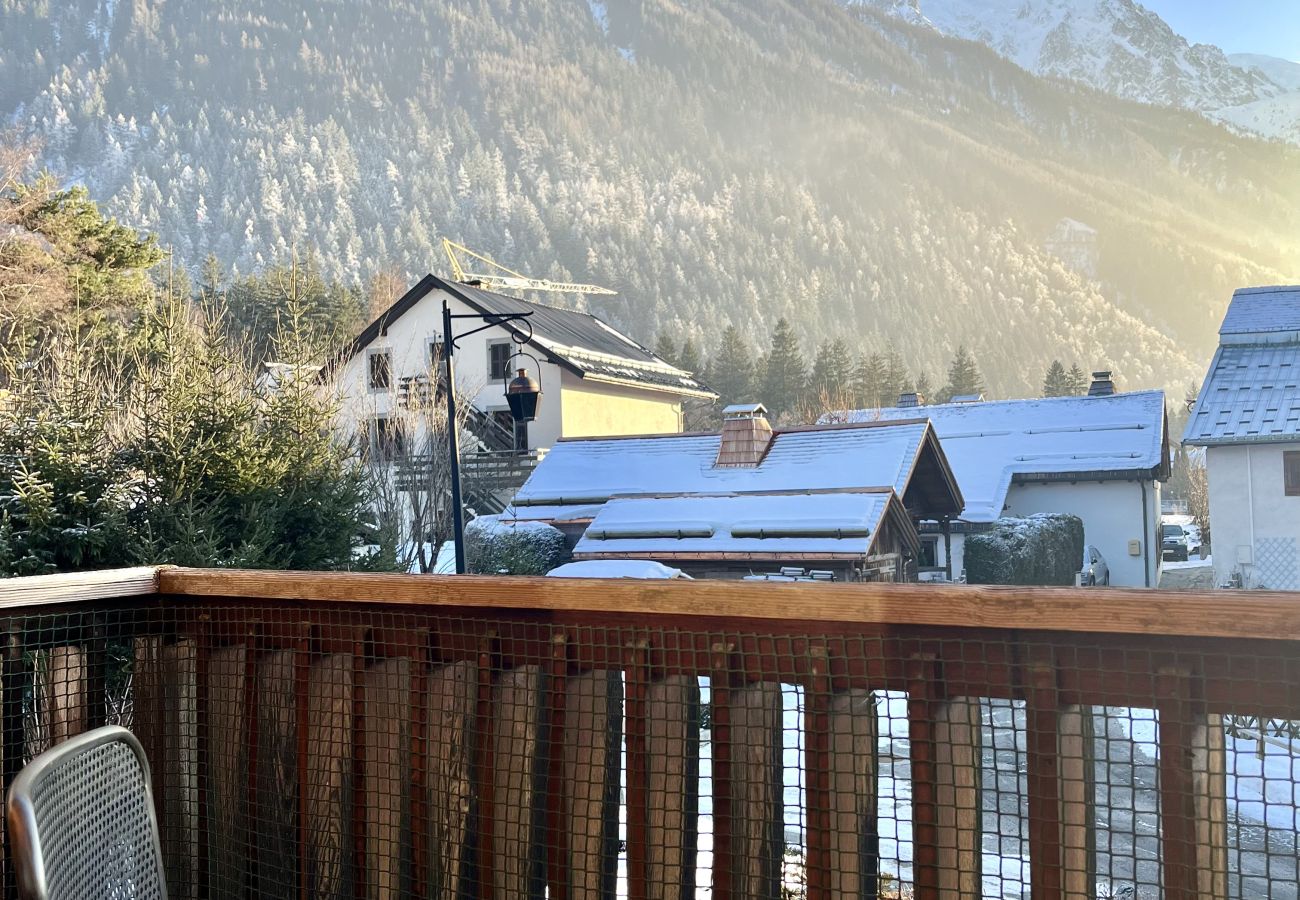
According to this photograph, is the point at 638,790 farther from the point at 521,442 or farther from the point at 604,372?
the point at 604,372

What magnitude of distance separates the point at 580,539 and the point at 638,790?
18551mm

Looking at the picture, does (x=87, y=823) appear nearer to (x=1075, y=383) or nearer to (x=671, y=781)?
(x=671, y=781)

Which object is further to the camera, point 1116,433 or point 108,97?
point 108,97

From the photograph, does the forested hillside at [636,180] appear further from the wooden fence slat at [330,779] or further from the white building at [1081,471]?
the wooden fence slat at [330,779]

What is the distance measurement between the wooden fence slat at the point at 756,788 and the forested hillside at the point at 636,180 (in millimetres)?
99443

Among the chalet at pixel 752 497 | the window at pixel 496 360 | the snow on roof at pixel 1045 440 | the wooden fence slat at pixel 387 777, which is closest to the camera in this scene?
the wooden fence slat at pixel 387 777

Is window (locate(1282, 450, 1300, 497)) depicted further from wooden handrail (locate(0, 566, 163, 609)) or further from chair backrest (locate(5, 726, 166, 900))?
chair backrest (locate(5, 726, 166, 900))

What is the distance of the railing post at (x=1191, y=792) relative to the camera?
61.4 inches

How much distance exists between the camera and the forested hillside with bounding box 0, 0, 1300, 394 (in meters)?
121

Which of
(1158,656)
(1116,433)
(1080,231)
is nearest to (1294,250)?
(1080,231)

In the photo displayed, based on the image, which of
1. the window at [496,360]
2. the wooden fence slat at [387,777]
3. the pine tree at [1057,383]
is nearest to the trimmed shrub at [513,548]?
the window at [496,360]

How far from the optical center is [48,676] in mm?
2604

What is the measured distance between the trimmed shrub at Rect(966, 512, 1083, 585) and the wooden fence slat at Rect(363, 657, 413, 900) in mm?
21853

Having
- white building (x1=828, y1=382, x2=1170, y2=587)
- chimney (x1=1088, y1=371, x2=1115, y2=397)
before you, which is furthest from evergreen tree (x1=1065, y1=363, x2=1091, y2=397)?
white building (x1=828, y1=382, x2=1170, y2=587)
